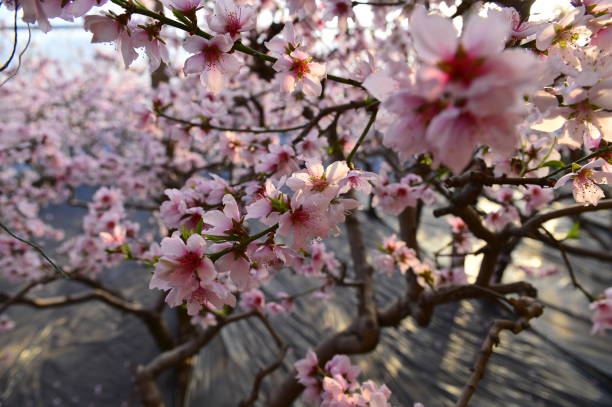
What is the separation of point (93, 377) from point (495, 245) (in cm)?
453

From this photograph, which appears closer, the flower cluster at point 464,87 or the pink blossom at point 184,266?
the flower cluster at point 464,87

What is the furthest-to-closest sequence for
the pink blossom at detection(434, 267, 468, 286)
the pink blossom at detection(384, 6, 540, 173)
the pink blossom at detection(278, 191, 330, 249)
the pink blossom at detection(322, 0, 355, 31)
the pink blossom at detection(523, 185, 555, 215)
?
the pink blossom at detection(434, 267, 468, 286) < the pink blossom at detection(523, 185, 555, 215) < the pink blossom at detection(322, 0, 355, 31) < the pink blossom at detection(278, 191, 330, 249) < the pink blossom at detection(384, 6, 540, 173)

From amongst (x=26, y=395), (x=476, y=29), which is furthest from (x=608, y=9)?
(x=26, y=395)

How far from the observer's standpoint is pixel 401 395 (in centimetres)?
274

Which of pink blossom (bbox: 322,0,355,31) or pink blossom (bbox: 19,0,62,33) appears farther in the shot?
pink blossom (bbox: 322,0,355,31)

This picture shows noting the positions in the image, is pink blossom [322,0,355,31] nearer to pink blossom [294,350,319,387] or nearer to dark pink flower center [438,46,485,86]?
dark pink flower center [438,46,485,86]

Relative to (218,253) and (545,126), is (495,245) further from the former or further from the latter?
(218,253)

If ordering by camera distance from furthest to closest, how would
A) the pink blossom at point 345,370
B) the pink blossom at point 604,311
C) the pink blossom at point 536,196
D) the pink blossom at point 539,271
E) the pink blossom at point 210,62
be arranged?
the pink blossom at point 539,271, the pink blossom at point 536,196, the pink blossom at point 604,311, the pink blossom at point 345,370, the pink blossom at point 210,62

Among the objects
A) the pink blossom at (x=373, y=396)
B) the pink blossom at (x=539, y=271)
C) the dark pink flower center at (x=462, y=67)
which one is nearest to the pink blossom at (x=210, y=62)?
the dark pink flower center at (x=462, y=67)

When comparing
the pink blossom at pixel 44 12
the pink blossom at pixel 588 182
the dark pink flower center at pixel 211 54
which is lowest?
the pink blossom at pixel 44 12

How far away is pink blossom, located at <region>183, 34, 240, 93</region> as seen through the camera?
0.67m

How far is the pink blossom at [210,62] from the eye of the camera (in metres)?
0.67

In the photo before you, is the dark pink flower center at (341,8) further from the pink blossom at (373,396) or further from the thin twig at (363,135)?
the pink blossom at (373,396)

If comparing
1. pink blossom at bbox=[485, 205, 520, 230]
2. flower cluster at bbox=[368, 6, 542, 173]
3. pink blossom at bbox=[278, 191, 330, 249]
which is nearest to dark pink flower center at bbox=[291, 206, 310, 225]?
pink blossom at bbox=[278, 191, 330, 249]
